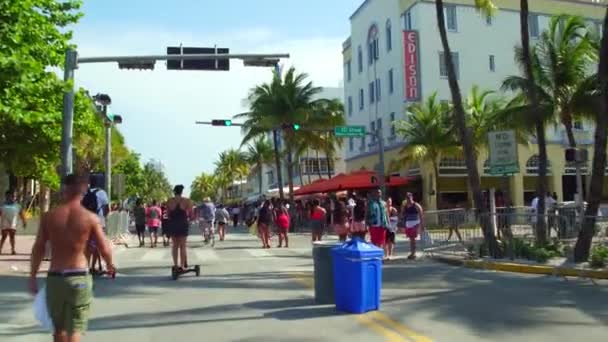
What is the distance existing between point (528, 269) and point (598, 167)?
254cm

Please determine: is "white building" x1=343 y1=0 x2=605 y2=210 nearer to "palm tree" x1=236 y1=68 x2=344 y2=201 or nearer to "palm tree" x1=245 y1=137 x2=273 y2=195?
"palm tree" x1=236 y1=68 x2=344 y2=201

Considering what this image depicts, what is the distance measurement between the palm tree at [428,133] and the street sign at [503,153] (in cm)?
2053

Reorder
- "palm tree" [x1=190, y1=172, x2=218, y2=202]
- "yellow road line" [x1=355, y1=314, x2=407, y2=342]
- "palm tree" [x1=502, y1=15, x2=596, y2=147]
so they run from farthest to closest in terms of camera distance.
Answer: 1. "palm tree" [x1=190, y1=172, x2=218, y2=202]
2. "palm tree" [x1=502, y1=15, x2=596, y2=147]
3. "yellow road line" [x1=355, y1=314, x2=407, y2=342]

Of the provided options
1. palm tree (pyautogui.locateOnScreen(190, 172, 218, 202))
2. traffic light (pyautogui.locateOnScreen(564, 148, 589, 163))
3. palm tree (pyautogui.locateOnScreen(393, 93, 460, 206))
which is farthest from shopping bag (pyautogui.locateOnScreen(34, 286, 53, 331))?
palm tree (pyautogui.locateOnScreen(190, 172, 218, 202))

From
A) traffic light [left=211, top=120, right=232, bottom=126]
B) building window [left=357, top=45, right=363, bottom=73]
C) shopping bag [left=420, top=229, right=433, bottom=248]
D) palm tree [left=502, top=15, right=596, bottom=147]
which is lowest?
shopping bag [left=420, top=229, right=433, bottom=248]

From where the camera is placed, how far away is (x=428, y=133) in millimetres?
36750

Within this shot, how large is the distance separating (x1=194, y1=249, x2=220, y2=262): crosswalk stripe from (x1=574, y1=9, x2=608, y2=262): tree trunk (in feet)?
29.7

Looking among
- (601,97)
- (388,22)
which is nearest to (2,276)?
(601,97)

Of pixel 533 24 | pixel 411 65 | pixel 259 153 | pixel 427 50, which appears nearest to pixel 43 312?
pixel 411 65

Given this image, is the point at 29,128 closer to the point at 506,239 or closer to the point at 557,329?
the point at 506,239

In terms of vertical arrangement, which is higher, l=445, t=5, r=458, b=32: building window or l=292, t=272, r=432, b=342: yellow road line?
l=445, t=5, r=458, b=32: building window

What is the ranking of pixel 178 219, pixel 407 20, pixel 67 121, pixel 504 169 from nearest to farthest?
pixel 178 219 → pixel 504 169 → pixel 67 121 → pixel 407 20

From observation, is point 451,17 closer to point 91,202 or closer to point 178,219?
point 178,219

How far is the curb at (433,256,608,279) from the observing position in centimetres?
1284
